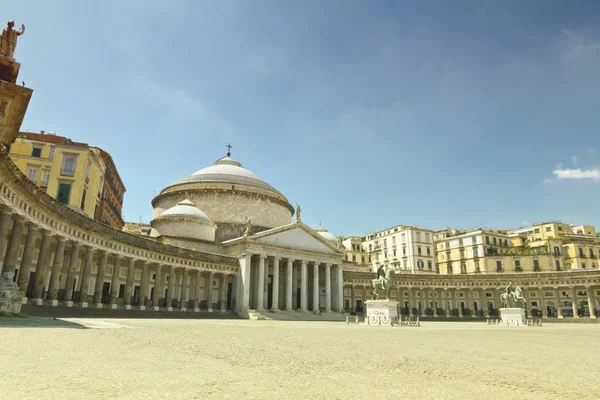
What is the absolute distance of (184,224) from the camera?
57.8 meters

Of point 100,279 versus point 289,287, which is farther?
point 289,287

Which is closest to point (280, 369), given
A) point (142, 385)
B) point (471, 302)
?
point (142, 385)

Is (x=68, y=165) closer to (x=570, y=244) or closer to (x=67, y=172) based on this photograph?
(x=67, y=172)

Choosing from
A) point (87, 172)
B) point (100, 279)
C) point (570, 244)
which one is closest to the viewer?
point (100, 279)

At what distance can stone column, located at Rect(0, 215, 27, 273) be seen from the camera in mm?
26391

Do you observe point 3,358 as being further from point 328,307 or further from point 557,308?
point 557,308

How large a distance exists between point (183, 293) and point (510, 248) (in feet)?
217

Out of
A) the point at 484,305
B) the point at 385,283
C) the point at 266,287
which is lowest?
the point at 484,305

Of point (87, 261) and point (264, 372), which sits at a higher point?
point (87, 261)

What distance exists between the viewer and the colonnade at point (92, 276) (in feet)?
94.1

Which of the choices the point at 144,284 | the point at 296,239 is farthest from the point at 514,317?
the point at 144,284

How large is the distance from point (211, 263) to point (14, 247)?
27.0 m

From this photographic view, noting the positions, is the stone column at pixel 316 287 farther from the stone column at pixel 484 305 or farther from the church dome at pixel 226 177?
the stone column at pixel 484 305

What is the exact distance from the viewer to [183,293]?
48531mm
